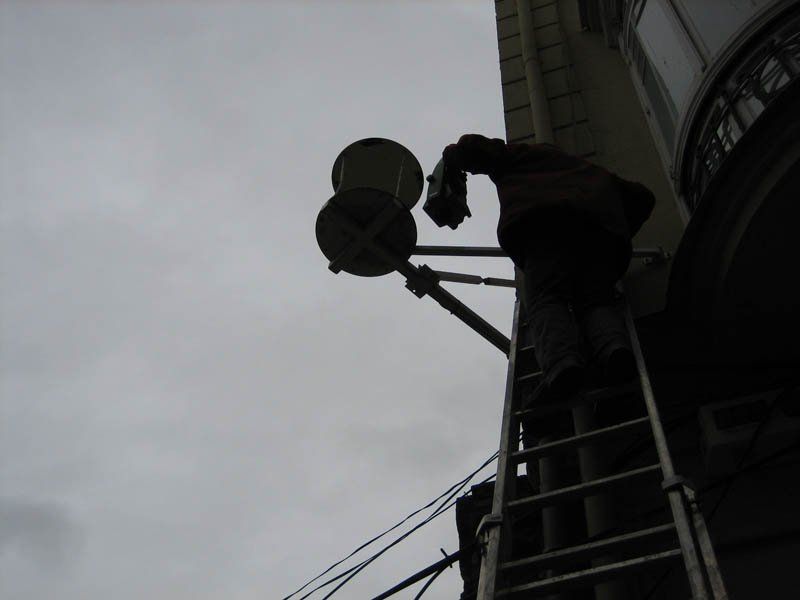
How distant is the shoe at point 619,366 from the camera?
134 inches

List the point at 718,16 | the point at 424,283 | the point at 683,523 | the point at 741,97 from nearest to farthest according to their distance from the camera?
the point at 683,523, the point at 741,97, the point at 718,16, the point at 424,283

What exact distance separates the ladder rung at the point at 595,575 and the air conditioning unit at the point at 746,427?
1.54m

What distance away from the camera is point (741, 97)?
422 cm

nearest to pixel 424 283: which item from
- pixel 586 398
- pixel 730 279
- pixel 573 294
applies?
pixel 573 294

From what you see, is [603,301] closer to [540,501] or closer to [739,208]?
[739,208]

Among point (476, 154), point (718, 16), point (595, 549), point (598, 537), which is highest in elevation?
point (718, 16)

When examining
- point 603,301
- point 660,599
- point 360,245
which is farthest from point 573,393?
point 360,245

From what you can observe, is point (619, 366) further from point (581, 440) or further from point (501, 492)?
point (501, 492)

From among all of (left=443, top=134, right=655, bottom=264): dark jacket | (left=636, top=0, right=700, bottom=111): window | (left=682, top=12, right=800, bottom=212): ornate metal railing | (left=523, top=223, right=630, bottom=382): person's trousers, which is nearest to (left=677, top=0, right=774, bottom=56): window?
(left=636, top=0, right=700, bottom=111): window

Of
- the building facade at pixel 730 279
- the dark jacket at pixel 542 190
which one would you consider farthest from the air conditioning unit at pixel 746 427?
the dark jacket at pixel 542 190

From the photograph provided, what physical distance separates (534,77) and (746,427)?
14.3 ft

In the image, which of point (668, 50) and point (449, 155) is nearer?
point (449, 155)

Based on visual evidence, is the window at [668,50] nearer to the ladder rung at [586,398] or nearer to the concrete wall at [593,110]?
the concrete wall at [593,110]

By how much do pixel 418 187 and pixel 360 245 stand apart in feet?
1.94
